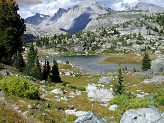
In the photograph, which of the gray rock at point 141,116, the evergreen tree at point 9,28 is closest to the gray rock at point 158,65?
the evergreen tree at point 9,28

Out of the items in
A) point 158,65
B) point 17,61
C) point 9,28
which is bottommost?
point 158,65

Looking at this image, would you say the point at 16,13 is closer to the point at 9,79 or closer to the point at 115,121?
the point at 9,79

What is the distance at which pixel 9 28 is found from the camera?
2162 inches

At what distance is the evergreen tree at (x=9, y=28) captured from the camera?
182 ft

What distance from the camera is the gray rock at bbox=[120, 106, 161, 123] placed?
16.6 m

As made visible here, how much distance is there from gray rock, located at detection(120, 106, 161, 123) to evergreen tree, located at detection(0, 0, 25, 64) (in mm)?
43744

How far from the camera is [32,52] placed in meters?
68.0

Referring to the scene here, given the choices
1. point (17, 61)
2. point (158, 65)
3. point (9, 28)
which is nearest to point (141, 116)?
point (9, 28)

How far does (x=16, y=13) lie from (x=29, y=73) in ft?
49.4

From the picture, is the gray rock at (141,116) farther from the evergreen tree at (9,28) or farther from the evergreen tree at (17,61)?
the evergreen tree at (17,61)

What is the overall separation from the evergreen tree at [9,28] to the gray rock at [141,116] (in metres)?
43.7

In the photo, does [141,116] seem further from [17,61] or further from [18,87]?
[17,61]

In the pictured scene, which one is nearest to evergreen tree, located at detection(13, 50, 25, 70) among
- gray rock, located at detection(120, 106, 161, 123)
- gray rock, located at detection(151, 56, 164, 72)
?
gray rock, located at detection(151, 56, 164, 72)

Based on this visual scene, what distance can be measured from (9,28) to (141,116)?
44.7 m
